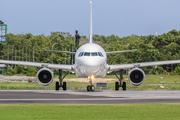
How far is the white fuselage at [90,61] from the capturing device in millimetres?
32781

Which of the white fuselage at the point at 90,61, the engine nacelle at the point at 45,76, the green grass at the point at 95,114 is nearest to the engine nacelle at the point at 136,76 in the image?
the white fuselage at the point at 90,61

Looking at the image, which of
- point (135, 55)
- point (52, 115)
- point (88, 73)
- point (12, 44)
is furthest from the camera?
point (12, 44)

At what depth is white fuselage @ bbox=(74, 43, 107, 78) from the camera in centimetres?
3278

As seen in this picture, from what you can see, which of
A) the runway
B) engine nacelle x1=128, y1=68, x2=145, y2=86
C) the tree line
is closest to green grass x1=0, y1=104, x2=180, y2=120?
the runway

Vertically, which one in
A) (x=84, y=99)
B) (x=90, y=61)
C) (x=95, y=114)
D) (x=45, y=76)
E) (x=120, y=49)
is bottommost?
(x=95, y=114)

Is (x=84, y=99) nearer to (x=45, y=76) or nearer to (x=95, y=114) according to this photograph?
(x=95, y=114)

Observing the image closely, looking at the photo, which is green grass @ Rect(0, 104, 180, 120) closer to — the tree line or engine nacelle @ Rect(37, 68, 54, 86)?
engine nacelle @ Rect(37, 68, 54, 86)

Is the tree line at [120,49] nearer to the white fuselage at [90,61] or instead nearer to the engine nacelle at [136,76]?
the engine nacelle at [136,76]

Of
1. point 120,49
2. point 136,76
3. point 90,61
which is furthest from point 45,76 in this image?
point 120,49

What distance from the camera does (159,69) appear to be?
94188mm

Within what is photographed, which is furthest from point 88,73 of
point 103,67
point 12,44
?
point 12,44

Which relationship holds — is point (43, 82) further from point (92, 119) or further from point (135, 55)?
point (135, 55)

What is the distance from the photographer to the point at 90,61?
1288 inches

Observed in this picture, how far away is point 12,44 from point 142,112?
12202cm
